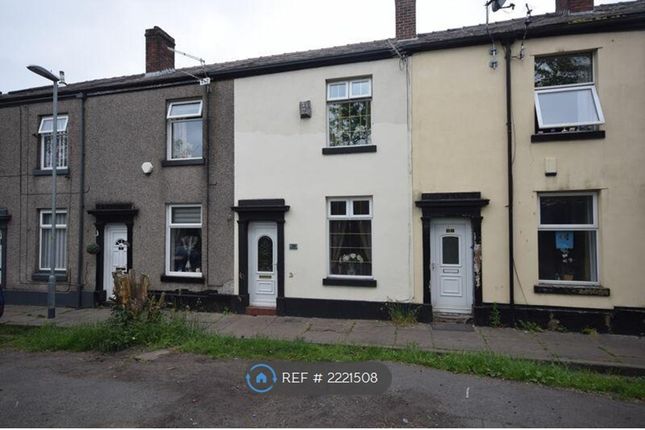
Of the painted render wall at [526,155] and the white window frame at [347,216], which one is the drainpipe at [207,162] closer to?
the white window frame at [347,216]

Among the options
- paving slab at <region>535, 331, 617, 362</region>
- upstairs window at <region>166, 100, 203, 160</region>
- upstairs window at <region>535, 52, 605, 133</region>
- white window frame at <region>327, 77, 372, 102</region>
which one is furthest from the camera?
upstairs window at <region>166, 100, 203, 160</region>

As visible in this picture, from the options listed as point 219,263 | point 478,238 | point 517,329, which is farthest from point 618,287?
point 219,263

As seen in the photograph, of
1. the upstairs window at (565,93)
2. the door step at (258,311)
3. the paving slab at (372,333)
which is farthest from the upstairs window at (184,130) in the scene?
the upstairs window at (565,93)

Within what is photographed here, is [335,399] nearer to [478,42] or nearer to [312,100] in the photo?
[312,100]

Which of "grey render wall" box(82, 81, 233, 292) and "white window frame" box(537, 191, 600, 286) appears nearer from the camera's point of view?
"white window frame" box(537, 191, 600, 286)

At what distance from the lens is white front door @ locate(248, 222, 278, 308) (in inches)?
378

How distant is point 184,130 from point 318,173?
4.16 m

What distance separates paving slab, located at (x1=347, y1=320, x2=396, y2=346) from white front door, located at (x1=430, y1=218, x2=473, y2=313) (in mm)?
1395

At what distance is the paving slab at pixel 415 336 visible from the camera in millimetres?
6855

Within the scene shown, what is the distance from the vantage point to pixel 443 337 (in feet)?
23.8

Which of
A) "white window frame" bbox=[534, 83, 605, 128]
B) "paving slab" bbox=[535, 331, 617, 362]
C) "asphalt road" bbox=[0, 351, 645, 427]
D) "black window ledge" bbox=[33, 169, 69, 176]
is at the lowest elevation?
"asphalt road" bbox=[0, 351, 645, 427]

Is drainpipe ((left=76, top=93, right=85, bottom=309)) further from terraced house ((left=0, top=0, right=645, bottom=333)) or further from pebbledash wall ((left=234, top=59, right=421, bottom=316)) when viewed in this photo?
pebbledash wall ((left=234, top=59, right=421, bottom=316))

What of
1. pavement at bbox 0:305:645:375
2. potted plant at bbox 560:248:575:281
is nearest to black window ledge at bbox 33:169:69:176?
pavement at bbox 0:305:645:375

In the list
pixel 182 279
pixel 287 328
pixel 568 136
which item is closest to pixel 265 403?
pixel 287 328
